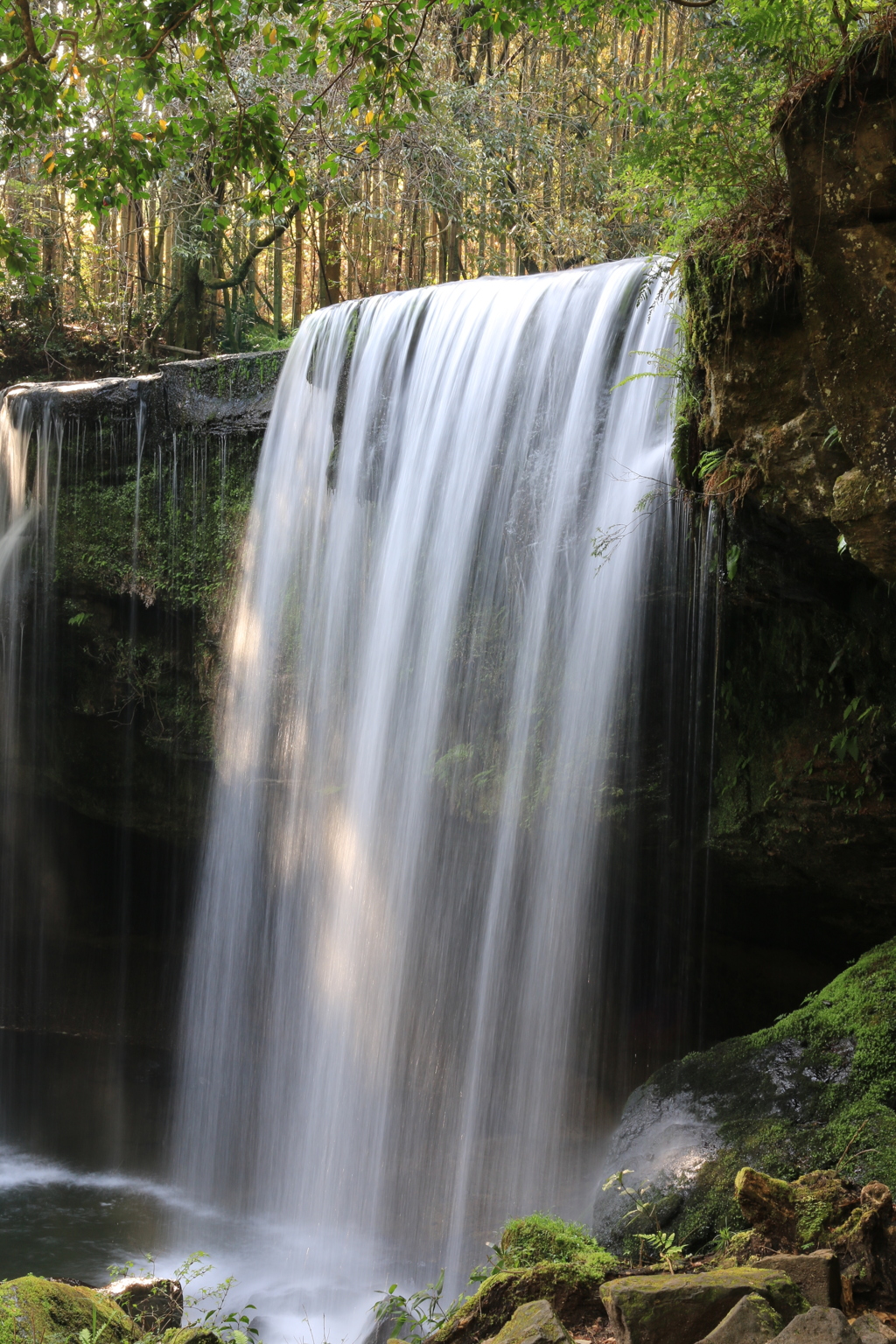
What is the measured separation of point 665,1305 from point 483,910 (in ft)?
12.8

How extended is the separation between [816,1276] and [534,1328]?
893 millimetres

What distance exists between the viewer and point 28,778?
1112 centimetres

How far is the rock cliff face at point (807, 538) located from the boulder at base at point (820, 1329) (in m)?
2.66

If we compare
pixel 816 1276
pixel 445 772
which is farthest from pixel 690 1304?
pixel 445 772

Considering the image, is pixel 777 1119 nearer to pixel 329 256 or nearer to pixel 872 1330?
pixel 872 1330

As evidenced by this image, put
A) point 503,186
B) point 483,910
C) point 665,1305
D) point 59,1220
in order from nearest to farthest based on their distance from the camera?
point 665,1305 → point 483,910 → point 59,1220 → point 503,186

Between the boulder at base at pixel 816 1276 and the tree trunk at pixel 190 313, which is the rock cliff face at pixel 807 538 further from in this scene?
the tree trunk at pixel 190 313

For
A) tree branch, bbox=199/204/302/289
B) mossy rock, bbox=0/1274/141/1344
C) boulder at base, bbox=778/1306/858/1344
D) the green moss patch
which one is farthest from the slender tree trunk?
boulder at base, bbox=778/1306/858/1344

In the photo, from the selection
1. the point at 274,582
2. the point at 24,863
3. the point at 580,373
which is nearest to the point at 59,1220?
the point at 24,863

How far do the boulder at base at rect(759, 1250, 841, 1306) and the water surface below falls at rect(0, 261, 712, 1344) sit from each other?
8.07 feet

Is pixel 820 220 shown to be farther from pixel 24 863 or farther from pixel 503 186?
pixel 503 186

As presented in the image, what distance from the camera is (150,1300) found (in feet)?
17.5

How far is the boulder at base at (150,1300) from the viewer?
5.05 metres

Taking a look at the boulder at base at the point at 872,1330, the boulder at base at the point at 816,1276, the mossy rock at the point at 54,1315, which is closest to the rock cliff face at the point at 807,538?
the boulder at base at the point at 816,1276
